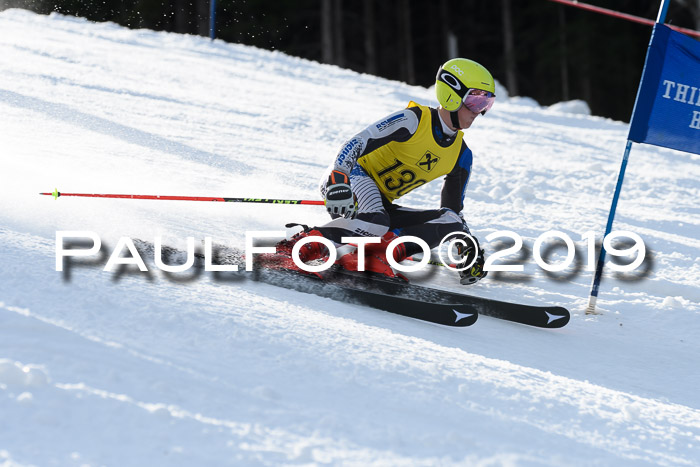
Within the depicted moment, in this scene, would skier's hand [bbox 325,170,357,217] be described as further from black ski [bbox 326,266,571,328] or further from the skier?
black ski [bbox 326,266,571,328]

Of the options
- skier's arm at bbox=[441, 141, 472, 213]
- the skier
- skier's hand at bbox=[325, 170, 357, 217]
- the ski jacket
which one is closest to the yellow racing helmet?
the skier

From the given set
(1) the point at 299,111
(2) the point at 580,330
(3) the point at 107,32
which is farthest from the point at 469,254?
(3) the point at 107,32

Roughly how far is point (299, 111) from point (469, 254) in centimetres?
525

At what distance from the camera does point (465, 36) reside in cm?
2803

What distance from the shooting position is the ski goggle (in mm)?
4379

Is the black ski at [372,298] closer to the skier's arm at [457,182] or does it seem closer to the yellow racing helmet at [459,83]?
the skier's arm at [457,182]

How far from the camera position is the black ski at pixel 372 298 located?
12.3 ft

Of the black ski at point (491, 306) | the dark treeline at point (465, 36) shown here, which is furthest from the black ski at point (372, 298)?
the dark treeline at point (465, 36)

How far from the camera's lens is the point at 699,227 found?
653cm

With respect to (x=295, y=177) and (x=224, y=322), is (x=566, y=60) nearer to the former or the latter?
(x=295, y=177)

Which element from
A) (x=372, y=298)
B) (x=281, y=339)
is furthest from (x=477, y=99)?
(x=281, y=339)

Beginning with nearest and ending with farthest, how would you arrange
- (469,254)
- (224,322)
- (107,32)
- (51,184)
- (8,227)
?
(224,322)
(8,227)
(469,254)
(51,184)
(107,32)

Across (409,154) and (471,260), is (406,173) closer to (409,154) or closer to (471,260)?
(409,154)

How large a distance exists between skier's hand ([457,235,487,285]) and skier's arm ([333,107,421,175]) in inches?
28.2
